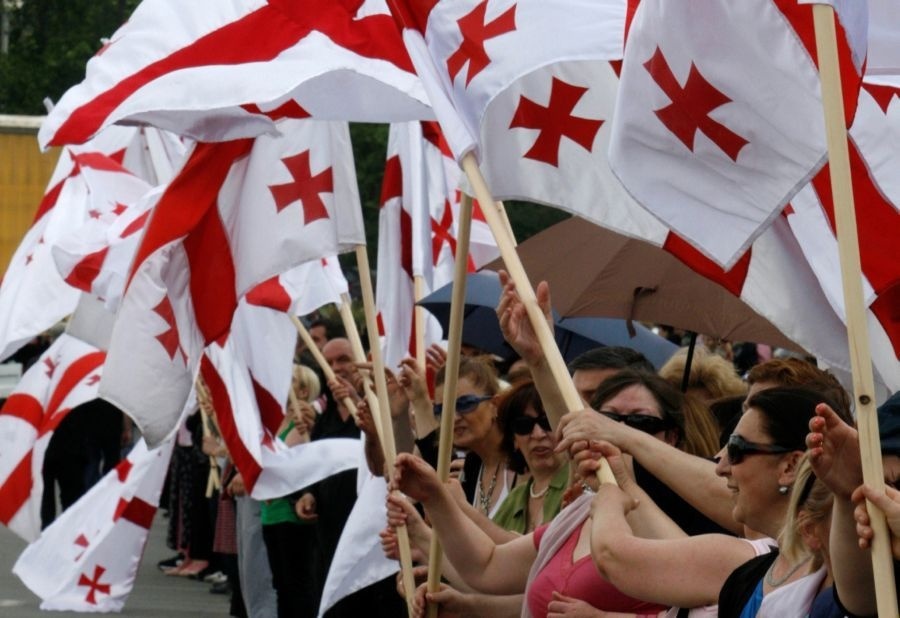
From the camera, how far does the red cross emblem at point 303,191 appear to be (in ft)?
25.8

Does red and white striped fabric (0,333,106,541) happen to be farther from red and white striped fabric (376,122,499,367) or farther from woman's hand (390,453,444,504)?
woman's hand (390,453,444,504)

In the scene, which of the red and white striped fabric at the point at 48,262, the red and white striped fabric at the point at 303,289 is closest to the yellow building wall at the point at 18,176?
the red and white striped fabric at the point at 48,262

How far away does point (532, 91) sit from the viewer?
6172 millimetres

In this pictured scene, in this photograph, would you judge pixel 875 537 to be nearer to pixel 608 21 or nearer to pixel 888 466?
pixel 888 466

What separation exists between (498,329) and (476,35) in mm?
3788

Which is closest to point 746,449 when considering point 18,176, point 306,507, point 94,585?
point 306,507

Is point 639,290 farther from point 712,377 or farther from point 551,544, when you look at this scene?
point 551,544

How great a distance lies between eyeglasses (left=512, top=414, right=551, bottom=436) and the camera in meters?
6.34

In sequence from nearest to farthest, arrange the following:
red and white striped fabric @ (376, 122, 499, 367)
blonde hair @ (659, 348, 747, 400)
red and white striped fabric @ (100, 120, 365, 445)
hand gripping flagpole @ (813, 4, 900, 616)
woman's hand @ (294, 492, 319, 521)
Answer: hand gripping flagpole @ (813, 4, 900, 616) → blonde hair @ (659, 348, 747, 400) → red and white striped fabric @ (100, 120, 365, 445) → red and white striped fabric @ (376, 122, 499, 367) → woman's hand @ (294, 492, 319, 521)

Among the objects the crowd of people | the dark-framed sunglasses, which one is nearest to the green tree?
the dark-framed sunglasses

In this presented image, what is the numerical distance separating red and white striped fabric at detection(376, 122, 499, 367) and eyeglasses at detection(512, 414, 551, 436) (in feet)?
7.69

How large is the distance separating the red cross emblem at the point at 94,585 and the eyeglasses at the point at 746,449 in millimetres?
8558

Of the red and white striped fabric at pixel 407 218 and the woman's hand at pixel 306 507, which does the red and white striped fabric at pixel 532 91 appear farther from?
the woman's hand at pixel 306 507

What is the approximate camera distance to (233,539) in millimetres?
13078
